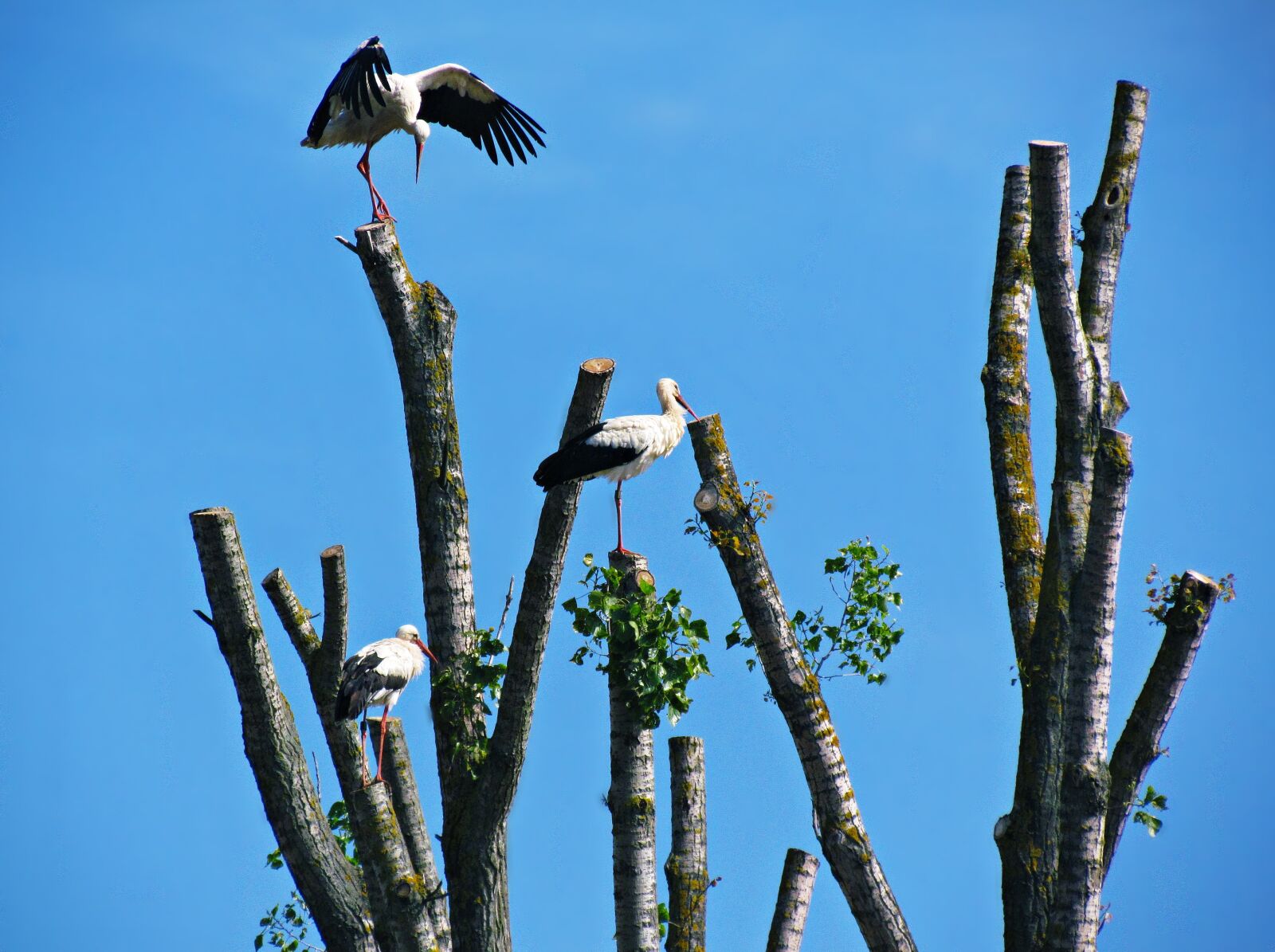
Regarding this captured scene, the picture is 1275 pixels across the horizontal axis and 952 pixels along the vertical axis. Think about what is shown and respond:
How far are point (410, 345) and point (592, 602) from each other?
1965 mm

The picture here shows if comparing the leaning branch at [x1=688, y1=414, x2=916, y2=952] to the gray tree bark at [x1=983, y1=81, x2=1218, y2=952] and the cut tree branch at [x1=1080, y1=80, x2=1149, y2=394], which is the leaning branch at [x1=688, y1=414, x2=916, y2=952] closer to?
→ the gray tree bark at [x1=983, y1=81, x2=1218, y2=952]

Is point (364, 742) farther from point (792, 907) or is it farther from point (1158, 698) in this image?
point (1158, 698)

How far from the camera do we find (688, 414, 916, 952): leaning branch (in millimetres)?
A: 7191

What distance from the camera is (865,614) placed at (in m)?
7.89

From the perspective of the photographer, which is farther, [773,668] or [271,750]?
[271,750]

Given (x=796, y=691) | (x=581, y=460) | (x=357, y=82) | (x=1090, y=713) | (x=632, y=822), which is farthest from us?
(x=357, y=82)

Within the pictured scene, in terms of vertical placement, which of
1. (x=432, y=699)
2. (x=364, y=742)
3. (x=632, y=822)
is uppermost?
(x=364, y=742)

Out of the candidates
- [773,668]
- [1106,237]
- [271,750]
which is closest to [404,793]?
[271,750]

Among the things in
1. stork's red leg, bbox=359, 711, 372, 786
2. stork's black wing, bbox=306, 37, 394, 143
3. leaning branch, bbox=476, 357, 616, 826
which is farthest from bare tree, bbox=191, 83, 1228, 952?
stork's black wing, bbox=306, 37, 394, 143

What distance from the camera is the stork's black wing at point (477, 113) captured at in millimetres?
13883

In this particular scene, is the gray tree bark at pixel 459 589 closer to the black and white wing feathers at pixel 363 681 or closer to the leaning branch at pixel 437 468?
the leaning branch at pixel 437 468

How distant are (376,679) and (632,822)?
2.94 m

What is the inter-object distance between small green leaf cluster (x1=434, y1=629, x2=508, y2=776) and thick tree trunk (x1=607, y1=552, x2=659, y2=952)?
0.68 meters

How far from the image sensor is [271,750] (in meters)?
8.27
